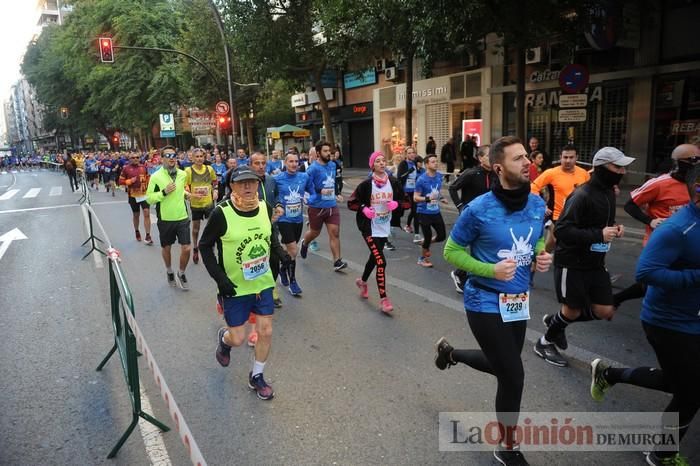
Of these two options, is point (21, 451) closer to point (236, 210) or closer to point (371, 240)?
point (236, 210)

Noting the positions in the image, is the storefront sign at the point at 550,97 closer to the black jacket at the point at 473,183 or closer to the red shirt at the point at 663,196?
the black jacket at the point at 473,183

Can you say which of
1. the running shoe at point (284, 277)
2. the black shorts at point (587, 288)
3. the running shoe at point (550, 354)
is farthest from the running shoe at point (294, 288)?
the black shorts at point (587, 288)

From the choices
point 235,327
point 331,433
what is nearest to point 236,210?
point 235,327

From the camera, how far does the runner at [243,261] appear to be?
3889 millimetres

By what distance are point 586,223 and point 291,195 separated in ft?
13.6

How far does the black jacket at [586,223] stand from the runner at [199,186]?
19.4 feet

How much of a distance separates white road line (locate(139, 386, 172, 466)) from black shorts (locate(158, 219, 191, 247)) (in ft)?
12.9

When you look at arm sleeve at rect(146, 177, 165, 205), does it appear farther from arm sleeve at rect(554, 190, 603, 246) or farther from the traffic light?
the traffic light

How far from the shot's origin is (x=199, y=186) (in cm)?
835

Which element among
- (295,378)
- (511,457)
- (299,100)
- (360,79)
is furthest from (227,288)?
(299,100)

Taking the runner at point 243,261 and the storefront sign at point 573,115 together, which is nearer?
the runner at point 243,261

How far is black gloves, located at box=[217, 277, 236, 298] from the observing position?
3.82 metres

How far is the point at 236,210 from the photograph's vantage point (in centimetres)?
395

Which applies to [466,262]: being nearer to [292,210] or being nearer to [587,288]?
[587,288]
